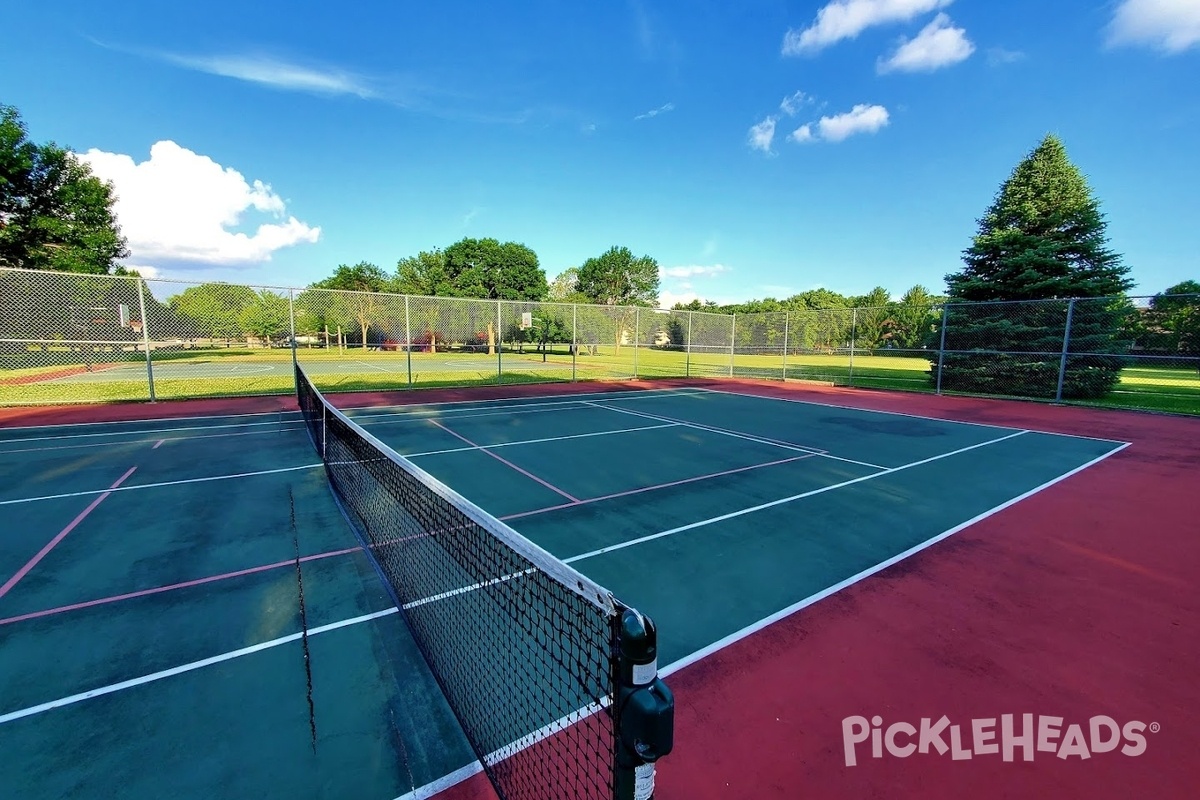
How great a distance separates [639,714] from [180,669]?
3443 mm

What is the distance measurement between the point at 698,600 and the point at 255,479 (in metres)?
6.66

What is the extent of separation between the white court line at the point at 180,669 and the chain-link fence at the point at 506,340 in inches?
517

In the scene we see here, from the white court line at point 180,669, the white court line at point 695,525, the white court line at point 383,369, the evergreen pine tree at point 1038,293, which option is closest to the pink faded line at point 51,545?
the white court line at point 180,669

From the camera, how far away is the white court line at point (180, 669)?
275cm

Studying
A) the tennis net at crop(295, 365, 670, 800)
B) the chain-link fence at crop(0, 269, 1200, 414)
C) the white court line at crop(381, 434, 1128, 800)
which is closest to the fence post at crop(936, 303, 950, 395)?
the chain-link fence at crop(0, 269, 1200, 414)

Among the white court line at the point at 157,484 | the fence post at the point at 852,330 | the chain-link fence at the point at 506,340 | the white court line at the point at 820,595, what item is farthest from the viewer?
the fence post at the point at 852,330

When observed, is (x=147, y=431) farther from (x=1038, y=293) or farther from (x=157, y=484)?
(x=1038, y=293)

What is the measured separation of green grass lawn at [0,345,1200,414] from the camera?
14.3m

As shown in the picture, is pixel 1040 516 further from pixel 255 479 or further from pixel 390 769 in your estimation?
pixel 255 479

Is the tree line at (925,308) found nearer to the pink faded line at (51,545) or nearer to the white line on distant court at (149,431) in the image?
the white line on distant court at (149,431)

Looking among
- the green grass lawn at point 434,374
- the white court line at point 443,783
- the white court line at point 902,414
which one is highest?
the green grass lawn at point 434,374

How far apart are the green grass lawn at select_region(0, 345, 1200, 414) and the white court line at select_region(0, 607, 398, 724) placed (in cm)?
1440

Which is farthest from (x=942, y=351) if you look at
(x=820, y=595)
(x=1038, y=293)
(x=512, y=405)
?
(x=820, y=595)

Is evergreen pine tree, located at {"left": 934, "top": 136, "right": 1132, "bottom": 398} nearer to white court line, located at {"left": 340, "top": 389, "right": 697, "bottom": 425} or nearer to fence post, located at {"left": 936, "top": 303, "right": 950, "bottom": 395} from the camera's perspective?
fence post, located at {"left": 936, "top": 303, "right": 950, "bottom": 395}
